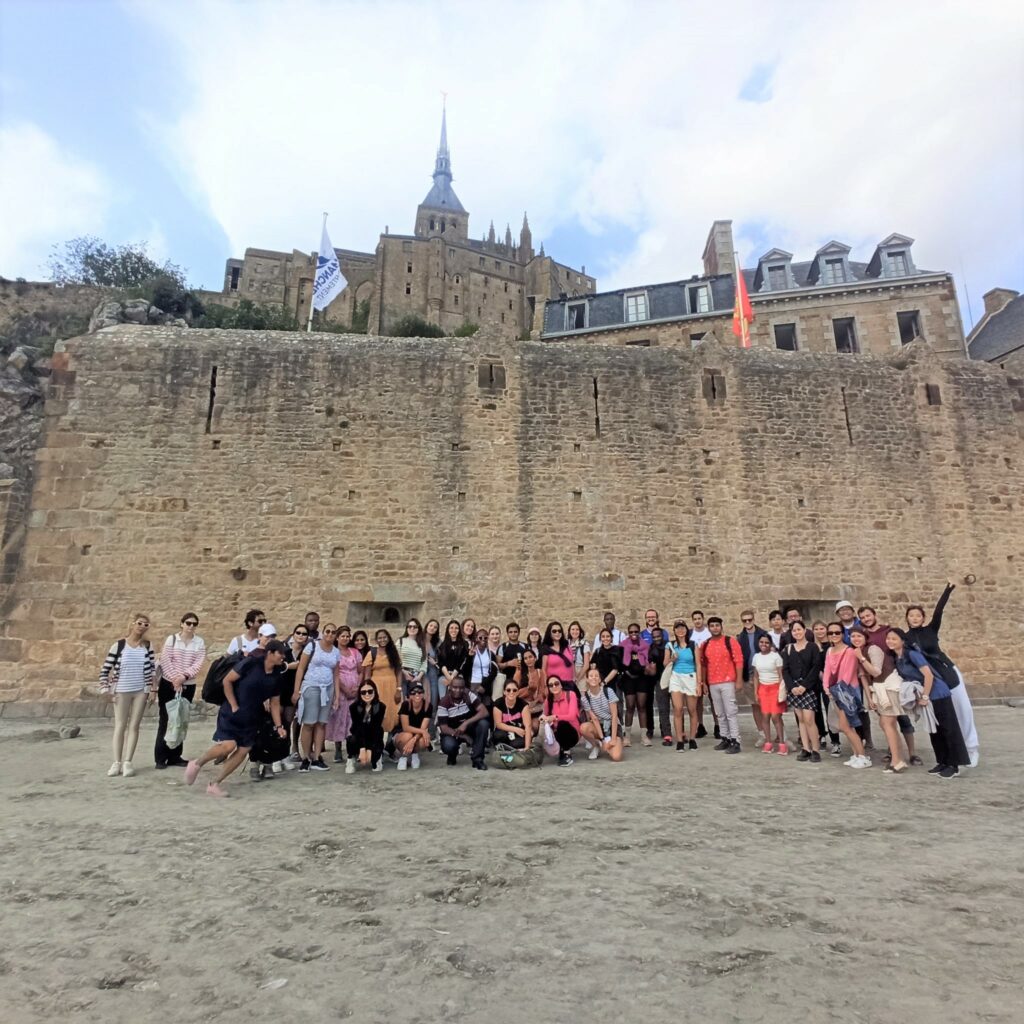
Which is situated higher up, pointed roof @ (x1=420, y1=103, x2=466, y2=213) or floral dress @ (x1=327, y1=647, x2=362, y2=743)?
pointed roof @ (x1=420, y1=103, x2=466, y2=213)

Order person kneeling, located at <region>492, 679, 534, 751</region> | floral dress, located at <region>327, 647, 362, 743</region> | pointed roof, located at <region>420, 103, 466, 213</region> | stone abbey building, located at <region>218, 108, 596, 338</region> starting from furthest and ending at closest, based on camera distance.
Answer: pointed roof, located at <region>420, 103, 466, 213</region>, stone abbey building, located at <region>218, 108, 596, 338</region>, person kneeling, located at <region>492, 679, 534, 751</region>, floral dress, located at <region>327, 647, 362, 743</region>

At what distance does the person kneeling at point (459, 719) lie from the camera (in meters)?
6.39

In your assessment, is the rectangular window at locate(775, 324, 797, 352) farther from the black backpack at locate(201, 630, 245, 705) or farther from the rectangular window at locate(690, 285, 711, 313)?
the black backpack at locate(201, 630, 245, 705)

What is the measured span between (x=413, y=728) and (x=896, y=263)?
2994 centimetres

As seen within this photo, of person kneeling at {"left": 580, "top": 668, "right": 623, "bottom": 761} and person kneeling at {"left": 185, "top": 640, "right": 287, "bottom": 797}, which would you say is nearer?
person kneeling at {"left": 185, "top": 640, "right": 287, "bottom": 797}

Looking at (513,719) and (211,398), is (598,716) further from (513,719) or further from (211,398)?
(211,398)

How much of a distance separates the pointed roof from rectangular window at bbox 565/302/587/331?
76.9m

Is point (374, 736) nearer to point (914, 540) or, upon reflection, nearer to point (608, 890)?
point (608, 890)

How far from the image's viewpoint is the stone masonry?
1060cm

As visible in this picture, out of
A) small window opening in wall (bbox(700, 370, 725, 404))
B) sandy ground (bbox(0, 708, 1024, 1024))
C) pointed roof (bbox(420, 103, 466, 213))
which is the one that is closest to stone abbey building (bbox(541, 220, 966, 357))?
small window opening in wall (bbox(700, 370, 725, 404))

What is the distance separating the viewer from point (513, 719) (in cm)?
675

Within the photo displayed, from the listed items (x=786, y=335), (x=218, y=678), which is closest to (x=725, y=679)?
(x=218, y=678)

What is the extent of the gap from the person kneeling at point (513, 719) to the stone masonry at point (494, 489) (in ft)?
13.9

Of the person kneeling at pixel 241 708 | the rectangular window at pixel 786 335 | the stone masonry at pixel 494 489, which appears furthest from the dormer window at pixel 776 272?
the person kneeling at pixel 241 708
